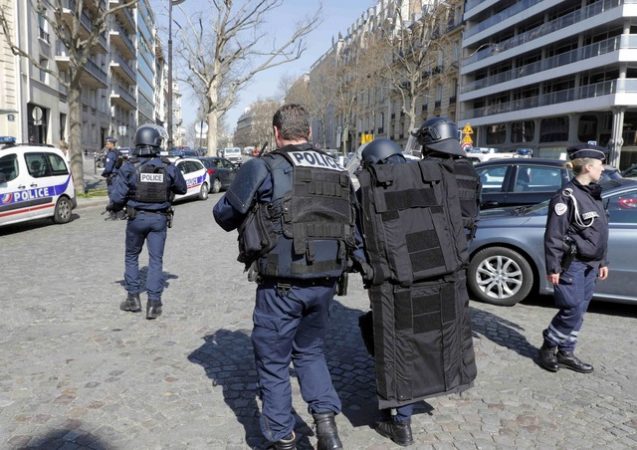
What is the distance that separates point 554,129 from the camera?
40.4 m

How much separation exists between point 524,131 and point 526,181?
38.5 meters

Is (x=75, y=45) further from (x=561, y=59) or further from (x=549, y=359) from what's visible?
(x=561, y=59)

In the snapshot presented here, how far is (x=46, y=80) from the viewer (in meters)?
29.2

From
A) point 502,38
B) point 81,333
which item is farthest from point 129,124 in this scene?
point 81,333

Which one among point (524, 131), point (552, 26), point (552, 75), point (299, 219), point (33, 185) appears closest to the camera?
point (299, 219)

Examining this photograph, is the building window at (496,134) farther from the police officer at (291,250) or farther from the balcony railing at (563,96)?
the police officer at (291,250)

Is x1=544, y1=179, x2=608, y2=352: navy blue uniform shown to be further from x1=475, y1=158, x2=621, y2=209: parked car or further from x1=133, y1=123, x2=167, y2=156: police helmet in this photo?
x1=475, y1=158, x2=621, y2=209: parked car

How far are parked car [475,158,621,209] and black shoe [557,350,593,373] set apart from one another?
14.2 ft

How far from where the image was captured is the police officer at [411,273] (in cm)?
285

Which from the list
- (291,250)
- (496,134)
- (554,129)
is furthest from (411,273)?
(496,134)

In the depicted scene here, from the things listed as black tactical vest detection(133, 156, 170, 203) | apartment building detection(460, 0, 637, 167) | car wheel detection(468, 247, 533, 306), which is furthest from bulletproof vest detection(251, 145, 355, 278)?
apartment building detection(460, 0, 637, 167)

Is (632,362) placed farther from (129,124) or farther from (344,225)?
(129,124)

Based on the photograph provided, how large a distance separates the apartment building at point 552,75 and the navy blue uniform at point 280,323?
34728 millimetres

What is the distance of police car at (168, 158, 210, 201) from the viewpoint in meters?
17.9
